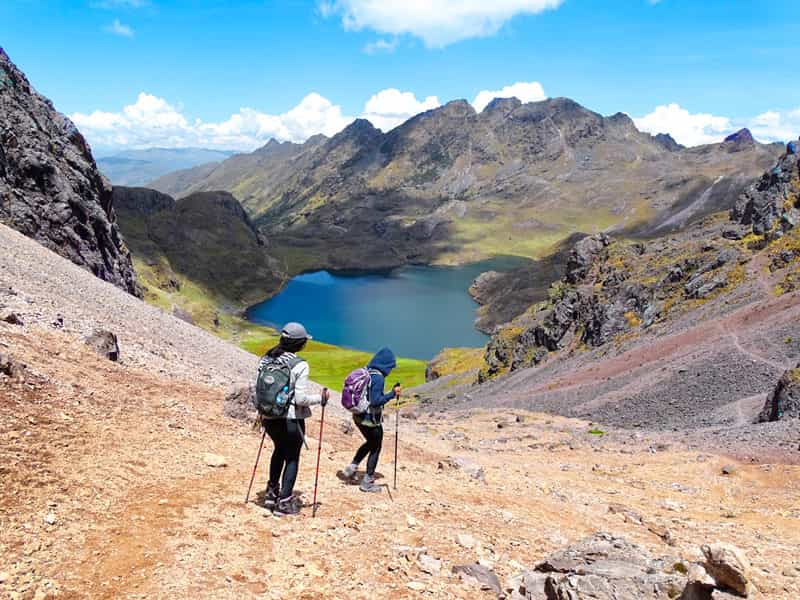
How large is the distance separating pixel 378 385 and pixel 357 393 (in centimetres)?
52

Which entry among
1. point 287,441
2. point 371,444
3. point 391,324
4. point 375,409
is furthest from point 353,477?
point 391,324

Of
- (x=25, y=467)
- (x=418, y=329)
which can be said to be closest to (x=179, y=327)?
(x=25, y=467)

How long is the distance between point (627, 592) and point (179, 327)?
133ft

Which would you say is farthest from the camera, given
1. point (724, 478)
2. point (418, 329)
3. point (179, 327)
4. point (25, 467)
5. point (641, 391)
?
point (418, 329)

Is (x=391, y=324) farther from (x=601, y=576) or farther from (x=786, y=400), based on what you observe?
(x=601, y=576)

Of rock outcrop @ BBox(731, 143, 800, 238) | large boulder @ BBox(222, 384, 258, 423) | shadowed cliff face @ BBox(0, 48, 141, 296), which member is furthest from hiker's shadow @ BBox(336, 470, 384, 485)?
shadowed cliff face @ BBox(0, 48, 141, 296)

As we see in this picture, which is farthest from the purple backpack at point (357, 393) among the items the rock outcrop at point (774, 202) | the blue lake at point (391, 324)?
the blue lake at point (391, 324)

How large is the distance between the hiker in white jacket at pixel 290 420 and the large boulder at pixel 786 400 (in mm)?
25870

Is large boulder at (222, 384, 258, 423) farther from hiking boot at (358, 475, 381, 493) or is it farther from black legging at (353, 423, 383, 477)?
hiking boot at (358, 475, 381, 493)

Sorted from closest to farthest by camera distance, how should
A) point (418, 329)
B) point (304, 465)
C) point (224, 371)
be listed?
point (304, 465) < point (224, 371) < point (418, 329)

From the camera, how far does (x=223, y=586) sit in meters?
7.80

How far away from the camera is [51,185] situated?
250 feet

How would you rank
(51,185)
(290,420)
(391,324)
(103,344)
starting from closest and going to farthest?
1. (290,420)
2. (103,344)
3. (51,185)
4. (391,324)

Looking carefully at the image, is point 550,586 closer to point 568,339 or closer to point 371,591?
point 371,591
